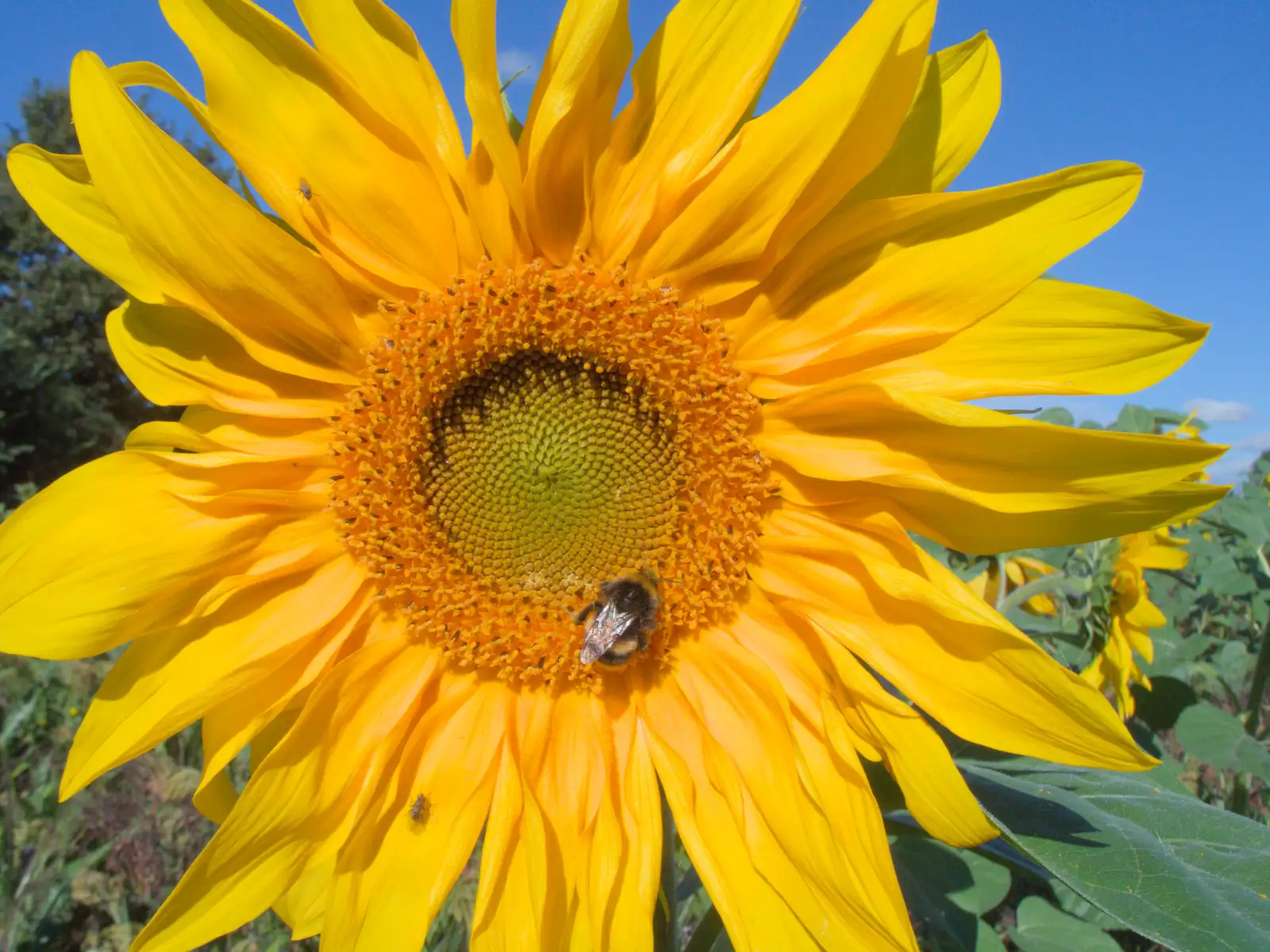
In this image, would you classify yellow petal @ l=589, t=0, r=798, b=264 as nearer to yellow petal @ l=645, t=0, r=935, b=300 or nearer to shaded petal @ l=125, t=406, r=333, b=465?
yellow petal @ l=645, t=0, r=935, b=300

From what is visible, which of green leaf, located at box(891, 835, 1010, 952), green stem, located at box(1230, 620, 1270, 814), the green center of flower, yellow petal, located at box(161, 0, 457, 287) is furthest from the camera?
green stem, located at box(1230, 620, 1270, 814)

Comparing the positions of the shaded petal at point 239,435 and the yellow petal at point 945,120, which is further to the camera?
the shaded petal at point 239,435

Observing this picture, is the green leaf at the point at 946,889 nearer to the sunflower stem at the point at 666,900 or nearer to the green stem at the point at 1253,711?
the sunflower stem at the point at 666,900

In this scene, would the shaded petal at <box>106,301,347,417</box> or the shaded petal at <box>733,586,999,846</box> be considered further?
the shaded petal at <box>106,301,347,417</box>

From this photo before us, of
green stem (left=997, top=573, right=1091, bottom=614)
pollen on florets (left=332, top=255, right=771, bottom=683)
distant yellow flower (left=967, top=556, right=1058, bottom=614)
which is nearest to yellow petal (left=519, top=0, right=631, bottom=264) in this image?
pollen on florets (left=332, top=255, right=771, bottom=683)

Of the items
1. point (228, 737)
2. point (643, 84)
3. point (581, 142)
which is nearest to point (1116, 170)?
point (643, 84)

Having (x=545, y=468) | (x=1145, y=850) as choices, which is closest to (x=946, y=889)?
(x=1145, y=850)

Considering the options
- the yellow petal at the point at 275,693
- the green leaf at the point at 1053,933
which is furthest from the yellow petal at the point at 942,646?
the green leaf at the point at 1053,933
